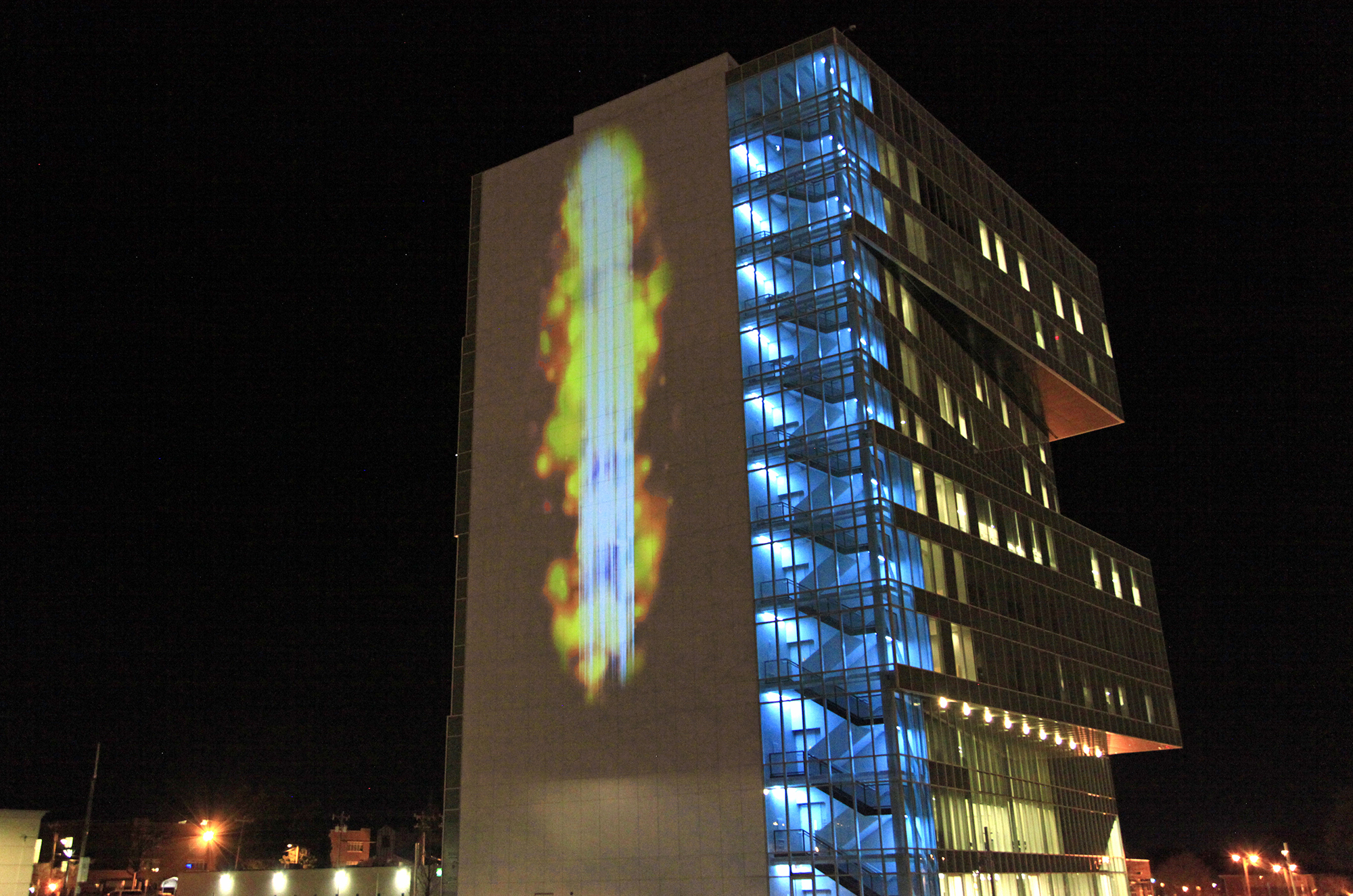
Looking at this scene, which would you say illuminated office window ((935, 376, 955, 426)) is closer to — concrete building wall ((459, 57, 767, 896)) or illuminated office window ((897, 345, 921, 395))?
illuminated office window ((897, 345, 921, 395))

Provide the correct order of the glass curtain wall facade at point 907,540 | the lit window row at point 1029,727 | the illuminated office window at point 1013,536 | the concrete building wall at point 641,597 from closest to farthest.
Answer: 1. the glass curtain wall facade at point 907,540
2. the concrete building wall at point 641,597
3. the lit window row at point 1029,727
4. the illuminated office window at point 1013,536

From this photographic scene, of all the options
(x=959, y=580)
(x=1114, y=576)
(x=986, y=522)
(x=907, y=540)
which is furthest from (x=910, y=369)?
(x=1114, y=576)

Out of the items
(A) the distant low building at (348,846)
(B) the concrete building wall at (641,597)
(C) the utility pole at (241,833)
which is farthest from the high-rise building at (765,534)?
(A) the distant low building at (348,846)

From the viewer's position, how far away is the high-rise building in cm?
5594

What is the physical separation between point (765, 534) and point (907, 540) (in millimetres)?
→ 7080

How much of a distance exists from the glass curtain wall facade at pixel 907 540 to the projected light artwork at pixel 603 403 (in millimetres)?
6590

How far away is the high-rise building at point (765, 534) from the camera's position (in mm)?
55938

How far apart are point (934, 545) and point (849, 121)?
23799mm

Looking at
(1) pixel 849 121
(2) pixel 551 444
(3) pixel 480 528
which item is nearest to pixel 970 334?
(1) pixel 849 121

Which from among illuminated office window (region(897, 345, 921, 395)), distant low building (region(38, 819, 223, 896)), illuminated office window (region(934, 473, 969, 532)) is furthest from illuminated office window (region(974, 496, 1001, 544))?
distant low building (region(38, 819, 223, 896))

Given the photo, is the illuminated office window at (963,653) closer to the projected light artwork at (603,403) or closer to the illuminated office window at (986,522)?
the illuminated office window at (986,522)

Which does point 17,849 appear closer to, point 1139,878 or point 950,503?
point 950,503

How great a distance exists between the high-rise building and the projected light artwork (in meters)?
0.20

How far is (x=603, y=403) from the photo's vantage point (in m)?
67.3
